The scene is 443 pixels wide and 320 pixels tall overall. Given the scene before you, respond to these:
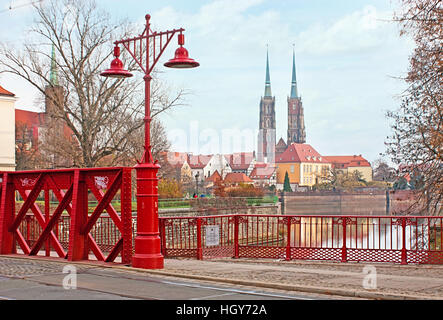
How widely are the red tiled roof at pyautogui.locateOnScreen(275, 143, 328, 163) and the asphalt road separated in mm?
163758

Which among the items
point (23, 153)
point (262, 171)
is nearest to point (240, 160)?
point (262, 171)

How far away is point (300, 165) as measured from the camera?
17375cm

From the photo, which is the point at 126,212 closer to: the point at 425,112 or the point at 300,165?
the point at 425,112

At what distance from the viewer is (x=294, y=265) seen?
15.9 meters

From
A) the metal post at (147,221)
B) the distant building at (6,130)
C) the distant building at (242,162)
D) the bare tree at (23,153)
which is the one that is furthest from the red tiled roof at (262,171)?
the metal post at (147,221)

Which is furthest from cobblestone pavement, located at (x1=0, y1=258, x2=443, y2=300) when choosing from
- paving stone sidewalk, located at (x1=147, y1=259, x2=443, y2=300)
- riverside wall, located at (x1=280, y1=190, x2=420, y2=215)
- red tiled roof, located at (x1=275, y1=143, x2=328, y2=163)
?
red tiled roof, located at (x1=275, y1=143, x2=328, y2=163)

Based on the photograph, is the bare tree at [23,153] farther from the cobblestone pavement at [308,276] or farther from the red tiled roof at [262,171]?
the red tiled roof at [262,171]

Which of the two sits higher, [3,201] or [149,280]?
[3,201]

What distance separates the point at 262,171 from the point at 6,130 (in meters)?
118

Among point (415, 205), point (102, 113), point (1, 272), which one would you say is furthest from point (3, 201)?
point (102, 113)

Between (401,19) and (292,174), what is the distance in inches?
6350

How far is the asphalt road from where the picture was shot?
9500 millimetres

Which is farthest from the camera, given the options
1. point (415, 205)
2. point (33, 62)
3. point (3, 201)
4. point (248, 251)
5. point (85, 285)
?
point (33, 62)
